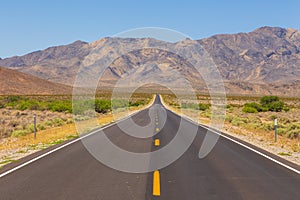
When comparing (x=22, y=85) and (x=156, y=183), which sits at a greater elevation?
(x=22, y=85)

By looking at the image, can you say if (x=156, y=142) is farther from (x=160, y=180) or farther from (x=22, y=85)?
(x=22, y=85)

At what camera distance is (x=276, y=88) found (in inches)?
7800

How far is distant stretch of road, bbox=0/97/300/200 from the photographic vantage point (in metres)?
7.16

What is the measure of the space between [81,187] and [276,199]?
4030mm

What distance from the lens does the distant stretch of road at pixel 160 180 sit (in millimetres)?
7160

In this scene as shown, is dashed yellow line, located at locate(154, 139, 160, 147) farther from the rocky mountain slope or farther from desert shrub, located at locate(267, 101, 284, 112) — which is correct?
the rocky mountain slope

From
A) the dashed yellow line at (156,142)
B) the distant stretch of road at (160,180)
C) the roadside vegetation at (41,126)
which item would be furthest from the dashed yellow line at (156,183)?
the dashed yellow line at (156,142)

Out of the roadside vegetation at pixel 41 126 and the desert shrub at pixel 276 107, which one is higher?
the roadside vegetation at pixel 41 126

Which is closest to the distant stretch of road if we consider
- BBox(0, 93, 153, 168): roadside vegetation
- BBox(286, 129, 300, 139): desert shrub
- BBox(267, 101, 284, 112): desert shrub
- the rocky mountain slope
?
BBox(0, 93, 153, 168): roadside vegetation

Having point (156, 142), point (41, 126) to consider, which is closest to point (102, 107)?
point (41, 126)

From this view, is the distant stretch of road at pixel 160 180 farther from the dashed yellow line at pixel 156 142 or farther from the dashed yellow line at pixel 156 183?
the dashed yellow line at pixel 156 142

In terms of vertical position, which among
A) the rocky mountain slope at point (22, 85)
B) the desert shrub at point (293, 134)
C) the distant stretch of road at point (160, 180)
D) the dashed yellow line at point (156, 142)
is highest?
the rocky mountain slope at point (22, 85)

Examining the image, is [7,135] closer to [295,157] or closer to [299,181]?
[295,157]

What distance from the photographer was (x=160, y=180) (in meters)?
8.33
